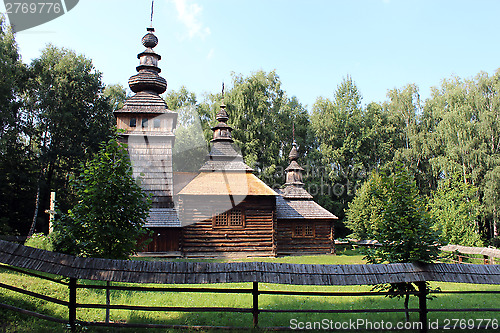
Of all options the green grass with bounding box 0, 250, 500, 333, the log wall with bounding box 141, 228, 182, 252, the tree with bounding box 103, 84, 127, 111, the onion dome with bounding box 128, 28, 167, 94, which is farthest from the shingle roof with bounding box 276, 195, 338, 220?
the tree with bounding box 103, 84, 127, 111

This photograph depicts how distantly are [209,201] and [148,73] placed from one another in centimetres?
1065

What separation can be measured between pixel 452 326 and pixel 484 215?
2663cm

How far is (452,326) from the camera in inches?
266

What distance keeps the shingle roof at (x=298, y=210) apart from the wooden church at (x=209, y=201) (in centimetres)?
7

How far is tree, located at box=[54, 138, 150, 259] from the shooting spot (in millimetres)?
6945

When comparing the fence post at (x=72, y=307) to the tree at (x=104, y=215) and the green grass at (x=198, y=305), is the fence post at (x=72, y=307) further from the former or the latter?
the tree at (x=104, y=215)

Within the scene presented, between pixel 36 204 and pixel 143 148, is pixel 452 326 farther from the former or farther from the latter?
pixel 36 204

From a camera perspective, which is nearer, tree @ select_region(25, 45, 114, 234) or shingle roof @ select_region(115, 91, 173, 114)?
shingle roof @ select_region(115, 91, 173, 114)

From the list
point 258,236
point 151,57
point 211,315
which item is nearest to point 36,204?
point 151,57

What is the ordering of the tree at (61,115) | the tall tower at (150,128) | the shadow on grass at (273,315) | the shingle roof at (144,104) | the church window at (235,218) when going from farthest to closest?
the tree at (61,115) < the shingle roof at (144,104) < the tall tower at (150,128) < the church window at (235,218) < the shadow on grass at (273,315)

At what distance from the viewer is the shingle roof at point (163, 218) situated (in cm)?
2046

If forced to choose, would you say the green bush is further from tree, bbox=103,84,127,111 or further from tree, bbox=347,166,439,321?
tree, bbox=103,84,127,111

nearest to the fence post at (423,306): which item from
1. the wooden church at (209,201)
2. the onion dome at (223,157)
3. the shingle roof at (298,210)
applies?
the wooden church at (209,201)

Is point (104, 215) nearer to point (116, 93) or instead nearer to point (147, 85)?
point (147, 85)
